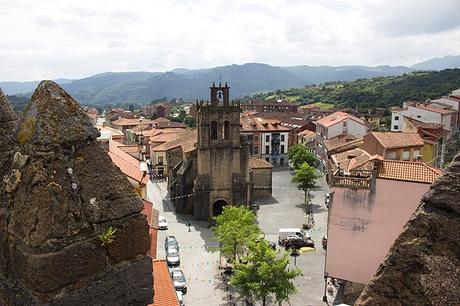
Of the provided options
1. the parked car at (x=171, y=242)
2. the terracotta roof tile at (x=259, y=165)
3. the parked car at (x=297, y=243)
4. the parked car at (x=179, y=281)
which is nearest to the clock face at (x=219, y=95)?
the terracotta roof tile at (x=259, y=165)

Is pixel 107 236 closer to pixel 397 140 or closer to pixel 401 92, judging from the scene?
pixel 397 140

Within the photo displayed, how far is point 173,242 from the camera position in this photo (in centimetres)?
3462

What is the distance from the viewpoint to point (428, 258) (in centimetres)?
338

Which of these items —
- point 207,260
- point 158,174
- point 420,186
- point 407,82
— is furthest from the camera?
point 407,82

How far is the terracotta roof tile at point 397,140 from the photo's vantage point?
43.6m

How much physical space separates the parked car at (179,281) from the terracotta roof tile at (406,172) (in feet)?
44.6

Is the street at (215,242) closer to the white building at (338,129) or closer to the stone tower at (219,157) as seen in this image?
the stone tower at (219,157)

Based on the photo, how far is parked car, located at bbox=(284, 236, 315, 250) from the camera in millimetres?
34719

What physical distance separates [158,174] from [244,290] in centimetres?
4013

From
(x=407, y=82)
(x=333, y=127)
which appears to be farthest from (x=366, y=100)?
(x=333, y=127)

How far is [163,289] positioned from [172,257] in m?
21.6

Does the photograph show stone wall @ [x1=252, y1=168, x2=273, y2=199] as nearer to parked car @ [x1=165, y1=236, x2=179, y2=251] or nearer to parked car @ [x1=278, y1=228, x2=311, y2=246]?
parked car @ [x1=278, y1=228, x2=311, y2=246]

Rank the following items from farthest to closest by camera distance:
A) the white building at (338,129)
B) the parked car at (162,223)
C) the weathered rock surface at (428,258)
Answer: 1. the white building at (338,129)
2. the parked car at (162,223)
3. the weathered rock surface at (428,258)

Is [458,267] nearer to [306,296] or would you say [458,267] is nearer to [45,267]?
[45,267]
